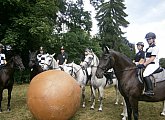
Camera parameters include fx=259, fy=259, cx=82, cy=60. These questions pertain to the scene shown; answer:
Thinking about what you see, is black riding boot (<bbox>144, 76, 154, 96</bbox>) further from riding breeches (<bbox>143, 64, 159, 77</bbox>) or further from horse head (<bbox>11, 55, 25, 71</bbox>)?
horse head (<bbox>11, 55, 25, 71</bbox>)

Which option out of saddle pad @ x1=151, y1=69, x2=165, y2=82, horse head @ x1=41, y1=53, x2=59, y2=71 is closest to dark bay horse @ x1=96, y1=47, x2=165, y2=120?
saddle pad @ x1=151, y1=69, x2=165, y2=82

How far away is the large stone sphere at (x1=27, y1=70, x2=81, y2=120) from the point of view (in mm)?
7973

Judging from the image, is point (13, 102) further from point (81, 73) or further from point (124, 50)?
point (124, 50)

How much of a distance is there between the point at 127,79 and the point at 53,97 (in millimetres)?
2345

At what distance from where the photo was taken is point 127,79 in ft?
26.1

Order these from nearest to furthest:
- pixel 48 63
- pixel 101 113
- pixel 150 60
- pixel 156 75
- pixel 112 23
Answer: pixel 150 60, pixel 156 75, pixel 101 113, pixel 48 63, pixel 112 23

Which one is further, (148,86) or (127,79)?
(127,79)

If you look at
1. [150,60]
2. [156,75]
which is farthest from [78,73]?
[150,60]

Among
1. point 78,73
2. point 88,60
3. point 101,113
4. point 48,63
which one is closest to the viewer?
point 101,113

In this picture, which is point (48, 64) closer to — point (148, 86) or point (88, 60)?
point (88, 60)

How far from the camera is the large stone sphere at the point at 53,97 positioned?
797 centimetres

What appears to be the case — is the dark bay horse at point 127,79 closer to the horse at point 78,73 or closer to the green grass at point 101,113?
the green grass at point 101,113

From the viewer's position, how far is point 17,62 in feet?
35.2

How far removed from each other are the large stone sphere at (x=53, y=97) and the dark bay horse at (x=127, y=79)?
45.9 inches
